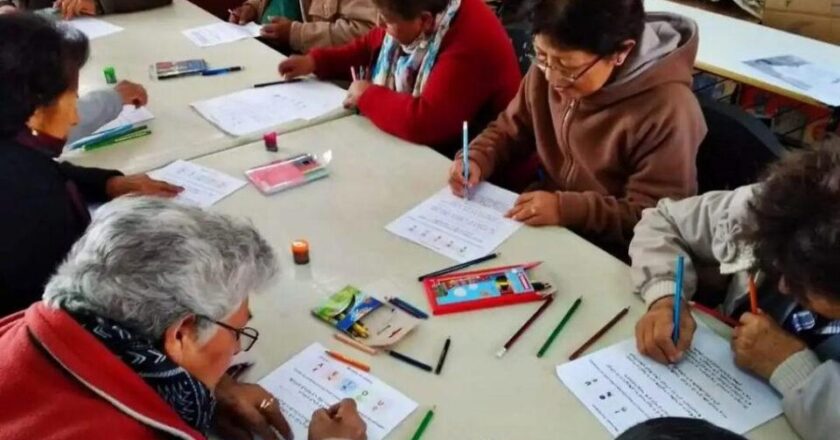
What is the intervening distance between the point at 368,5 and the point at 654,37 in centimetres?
125

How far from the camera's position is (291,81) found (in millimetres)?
2369

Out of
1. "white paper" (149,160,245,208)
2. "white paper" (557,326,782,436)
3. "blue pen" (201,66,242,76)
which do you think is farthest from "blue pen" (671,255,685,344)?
"blue pen" (201,66,242,76)

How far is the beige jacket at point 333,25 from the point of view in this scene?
8.73 feet

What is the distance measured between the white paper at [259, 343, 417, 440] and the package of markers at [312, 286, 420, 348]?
0.23 ft

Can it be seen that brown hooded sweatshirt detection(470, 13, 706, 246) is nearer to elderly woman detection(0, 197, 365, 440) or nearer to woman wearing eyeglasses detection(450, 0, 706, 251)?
woman wearing eyeglasses detection(450, 0, 706, 251)

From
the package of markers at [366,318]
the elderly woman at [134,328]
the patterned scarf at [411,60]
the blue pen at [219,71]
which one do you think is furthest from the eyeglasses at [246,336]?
the blue pen at [219,71]

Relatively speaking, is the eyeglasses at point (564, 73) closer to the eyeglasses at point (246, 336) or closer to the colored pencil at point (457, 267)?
the colored pencil at point (457, 267)

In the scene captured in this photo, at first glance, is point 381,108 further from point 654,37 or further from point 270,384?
point 270,384

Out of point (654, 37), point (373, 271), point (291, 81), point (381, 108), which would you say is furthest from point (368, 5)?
point (373, 271)

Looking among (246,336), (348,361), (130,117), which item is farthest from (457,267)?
(130,117)

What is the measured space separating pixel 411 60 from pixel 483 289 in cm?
97

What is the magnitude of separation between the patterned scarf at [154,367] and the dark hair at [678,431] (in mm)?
529

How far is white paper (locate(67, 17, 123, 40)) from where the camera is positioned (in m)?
2.69

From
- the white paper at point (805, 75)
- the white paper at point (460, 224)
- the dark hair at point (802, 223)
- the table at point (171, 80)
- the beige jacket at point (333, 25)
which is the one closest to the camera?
the dark hair at point (802, 223)
